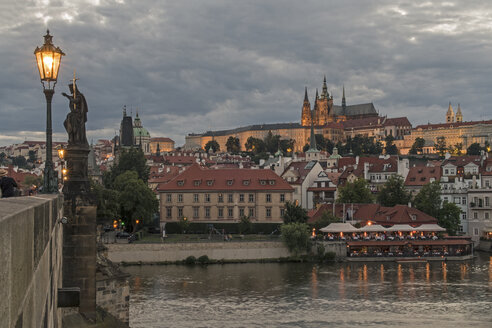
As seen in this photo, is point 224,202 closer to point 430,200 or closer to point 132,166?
point 430,200

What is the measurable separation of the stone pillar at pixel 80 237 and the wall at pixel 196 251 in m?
44.0

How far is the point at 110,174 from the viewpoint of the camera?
346 feet

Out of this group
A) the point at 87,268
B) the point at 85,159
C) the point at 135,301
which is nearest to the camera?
the point at 87,268

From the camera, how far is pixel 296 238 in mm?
62844

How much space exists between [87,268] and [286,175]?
7605 cm

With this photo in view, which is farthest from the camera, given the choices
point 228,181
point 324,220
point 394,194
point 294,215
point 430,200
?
point 394,194

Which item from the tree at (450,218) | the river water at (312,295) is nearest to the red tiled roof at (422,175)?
the tree at (450,218)

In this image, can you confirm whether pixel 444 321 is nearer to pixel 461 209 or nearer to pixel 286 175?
pixel 461 209

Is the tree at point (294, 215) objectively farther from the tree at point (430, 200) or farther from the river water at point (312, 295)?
the tree at point (430, 200)

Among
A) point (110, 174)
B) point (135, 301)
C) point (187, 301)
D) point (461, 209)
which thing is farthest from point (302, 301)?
point (110, 174)

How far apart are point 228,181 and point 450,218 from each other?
25350 millimetres

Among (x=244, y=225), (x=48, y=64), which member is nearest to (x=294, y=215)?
(x=244, y=225)

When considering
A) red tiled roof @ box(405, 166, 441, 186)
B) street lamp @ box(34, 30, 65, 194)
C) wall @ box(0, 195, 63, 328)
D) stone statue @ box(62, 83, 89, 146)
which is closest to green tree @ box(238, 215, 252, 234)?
red tiled roof @ box(405, 166, 441, 186)

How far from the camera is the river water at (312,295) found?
3662 cm
